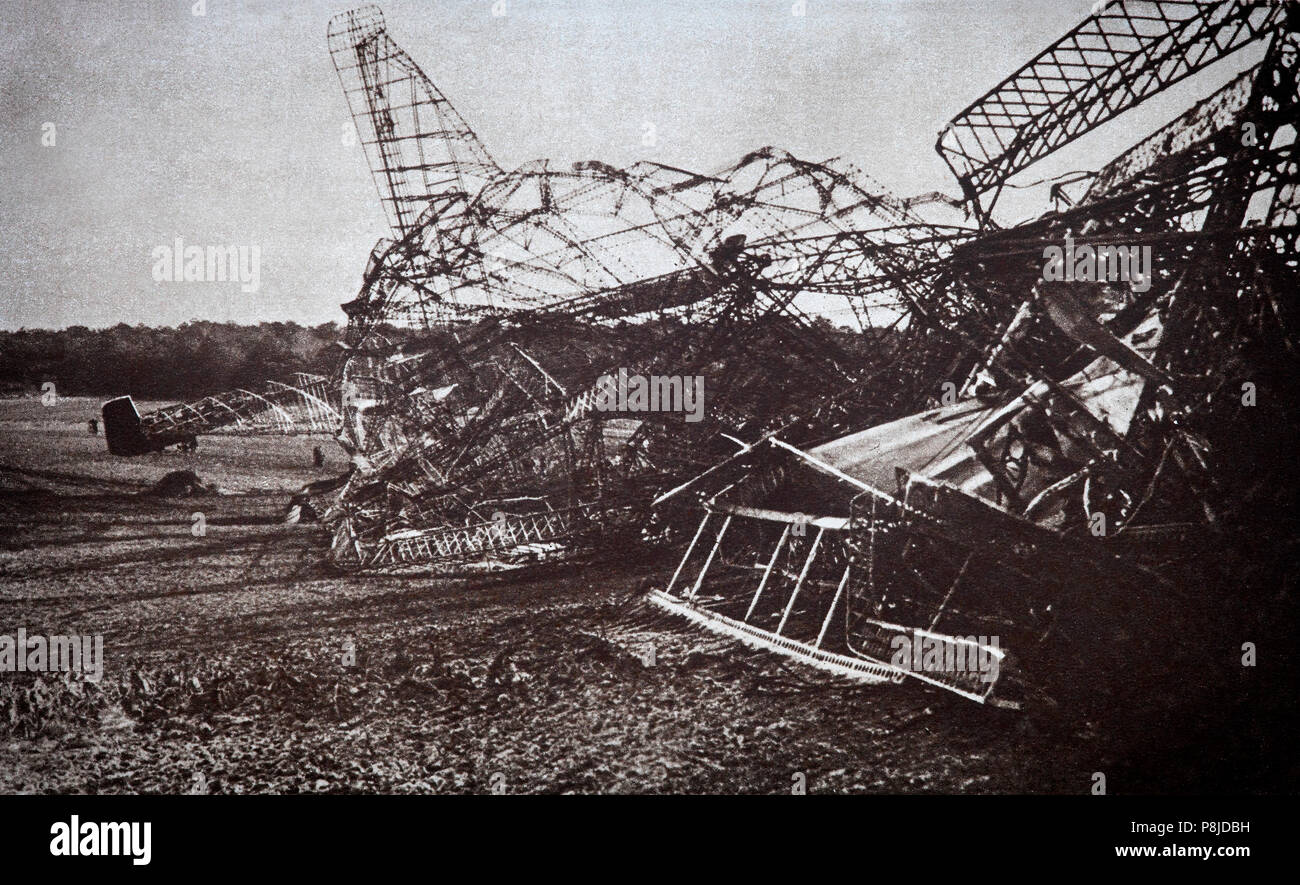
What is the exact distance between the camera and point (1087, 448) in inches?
261

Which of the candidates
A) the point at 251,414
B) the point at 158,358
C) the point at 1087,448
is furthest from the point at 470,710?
the point at 251,414

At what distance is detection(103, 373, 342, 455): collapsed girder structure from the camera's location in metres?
17.7

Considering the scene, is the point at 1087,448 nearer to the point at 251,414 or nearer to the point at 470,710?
the point at 470,710

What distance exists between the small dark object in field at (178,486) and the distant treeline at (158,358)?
203 centimetres

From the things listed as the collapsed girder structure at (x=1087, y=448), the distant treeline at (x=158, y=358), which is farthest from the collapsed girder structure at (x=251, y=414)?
the collapsed girder structure at (x=1087, y=448)

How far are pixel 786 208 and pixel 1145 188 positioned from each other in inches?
180

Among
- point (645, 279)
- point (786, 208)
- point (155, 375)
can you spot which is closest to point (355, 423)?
point (155, 375)

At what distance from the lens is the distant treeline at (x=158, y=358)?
9.04 meters

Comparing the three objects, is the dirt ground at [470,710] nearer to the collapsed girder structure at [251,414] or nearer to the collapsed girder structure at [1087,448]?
the collapsed girder structure at [1087,448]

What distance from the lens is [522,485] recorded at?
13.0m

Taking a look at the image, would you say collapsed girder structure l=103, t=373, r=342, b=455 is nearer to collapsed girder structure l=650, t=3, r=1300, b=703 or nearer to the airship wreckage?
the airship wreckage

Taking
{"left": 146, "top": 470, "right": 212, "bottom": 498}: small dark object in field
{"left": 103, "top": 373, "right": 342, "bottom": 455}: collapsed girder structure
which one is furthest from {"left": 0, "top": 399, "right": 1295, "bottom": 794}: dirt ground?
{"left": 103, "top": 373, "right": 342, "bottom": 455}: collapsed girder structure
